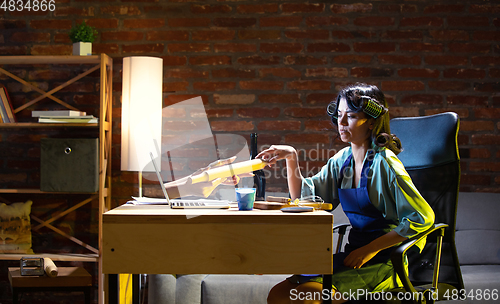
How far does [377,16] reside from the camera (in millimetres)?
2756

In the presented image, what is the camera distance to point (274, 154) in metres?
1.78

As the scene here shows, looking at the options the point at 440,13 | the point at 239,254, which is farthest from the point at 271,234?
the point at 440,13

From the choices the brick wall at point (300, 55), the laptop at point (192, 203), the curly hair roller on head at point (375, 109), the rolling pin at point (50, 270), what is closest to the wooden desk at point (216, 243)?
the laptop at point (192, 203)

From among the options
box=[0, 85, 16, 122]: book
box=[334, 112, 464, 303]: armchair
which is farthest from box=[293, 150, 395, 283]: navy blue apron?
box=[0, 85, 16, 122]: book

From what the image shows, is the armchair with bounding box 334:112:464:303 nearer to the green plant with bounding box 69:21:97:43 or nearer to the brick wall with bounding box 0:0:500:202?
the brick wall with bounding box 0:0:500:202

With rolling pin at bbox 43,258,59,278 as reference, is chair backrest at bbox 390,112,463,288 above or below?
above

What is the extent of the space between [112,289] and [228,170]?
579mm

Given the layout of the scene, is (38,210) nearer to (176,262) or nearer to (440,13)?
(176,262)

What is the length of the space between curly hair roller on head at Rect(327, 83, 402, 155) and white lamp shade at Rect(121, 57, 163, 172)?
1.20 metres

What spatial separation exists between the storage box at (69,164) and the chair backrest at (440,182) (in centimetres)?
172

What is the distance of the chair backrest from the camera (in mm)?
1683

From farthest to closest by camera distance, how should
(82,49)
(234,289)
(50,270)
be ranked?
(82,49) < (50,270) < (234,289)

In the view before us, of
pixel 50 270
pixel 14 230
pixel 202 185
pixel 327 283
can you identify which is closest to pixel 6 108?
pixel 14 230

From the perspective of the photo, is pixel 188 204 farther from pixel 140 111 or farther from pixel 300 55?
pixel 300 55
